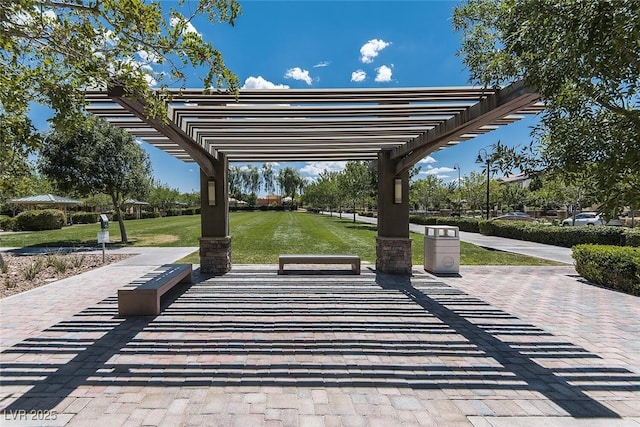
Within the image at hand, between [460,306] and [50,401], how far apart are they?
5.79m

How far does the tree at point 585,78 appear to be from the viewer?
2211 millimetres

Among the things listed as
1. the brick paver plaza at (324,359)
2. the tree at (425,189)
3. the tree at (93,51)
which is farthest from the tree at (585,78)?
the tree at (425,189)

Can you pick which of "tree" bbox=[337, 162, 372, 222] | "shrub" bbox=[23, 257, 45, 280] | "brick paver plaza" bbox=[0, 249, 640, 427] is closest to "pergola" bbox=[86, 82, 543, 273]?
"brick paver plaza" bbox=[0, 249, 640, 427]

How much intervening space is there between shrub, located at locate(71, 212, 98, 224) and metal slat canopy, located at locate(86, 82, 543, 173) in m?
28.5

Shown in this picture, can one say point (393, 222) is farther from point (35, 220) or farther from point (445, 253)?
point (35, 220)

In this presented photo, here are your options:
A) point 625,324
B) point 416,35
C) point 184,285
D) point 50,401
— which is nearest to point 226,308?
point 184,285

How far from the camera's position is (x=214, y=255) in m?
8.39

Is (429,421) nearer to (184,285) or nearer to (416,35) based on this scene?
(184,285)

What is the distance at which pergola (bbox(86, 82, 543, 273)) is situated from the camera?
4.62 meters

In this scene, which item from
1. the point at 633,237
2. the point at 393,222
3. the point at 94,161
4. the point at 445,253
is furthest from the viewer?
the point at 94,161

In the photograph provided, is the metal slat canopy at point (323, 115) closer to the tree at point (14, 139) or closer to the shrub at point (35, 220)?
the tree at point (14, 139)

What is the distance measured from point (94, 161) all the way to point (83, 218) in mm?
20383

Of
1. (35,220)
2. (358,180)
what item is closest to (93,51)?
(358,180)

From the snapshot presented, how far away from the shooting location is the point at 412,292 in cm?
661
